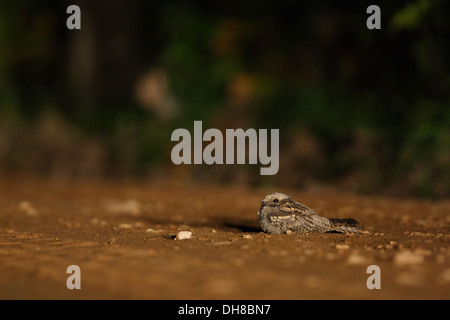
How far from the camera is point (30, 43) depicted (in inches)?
496

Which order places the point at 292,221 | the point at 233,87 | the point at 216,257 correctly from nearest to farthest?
the point at 216,257 < the point at 292,221 < the point at 233,87

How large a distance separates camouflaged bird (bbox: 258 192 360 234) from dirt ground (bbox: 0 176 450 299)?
13cm

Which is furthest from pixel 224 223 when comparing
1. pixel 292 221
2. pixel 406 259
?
pixel 406 259

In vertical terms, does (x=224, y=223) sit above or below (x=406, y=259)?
above

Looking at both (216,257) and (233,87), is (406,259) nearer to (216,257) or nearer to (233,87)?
(216,257)

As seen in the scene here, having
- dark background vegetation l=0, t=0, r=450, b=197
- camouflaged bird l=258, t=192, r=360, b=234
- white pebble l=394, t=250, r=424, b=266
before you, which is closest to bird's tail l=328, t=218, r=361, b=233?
camouflaged bird l=258, t=192, r=360, b=234

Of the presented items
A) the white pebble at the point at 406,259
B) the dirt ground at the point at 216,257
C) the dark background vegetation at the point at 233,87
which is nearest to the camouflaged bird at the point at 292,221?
the dirt ground at the point at 216,257

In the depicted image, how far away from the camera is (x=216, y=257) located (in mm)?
2719

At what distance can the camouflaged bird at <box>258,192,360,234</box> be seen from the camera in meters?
3.54

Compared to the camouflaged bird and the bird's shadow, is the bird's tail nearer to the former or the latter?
the camouflaged bird

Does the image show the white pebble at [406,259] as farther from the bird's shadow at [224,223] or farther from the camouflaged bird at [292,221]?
the bird's shadow at [224,223]

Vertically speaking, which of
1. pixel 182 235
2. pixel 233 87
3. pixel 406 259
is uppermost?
pixel 233 87

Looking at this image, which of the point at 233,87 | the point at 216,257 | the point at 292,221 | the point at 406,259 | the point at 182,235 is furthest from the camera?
the point at 233,87

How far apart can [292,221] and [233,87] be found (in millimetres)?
7320
